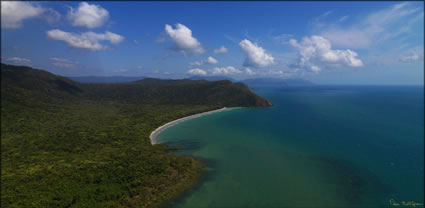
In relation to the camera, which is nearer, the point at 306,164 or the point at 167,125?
the point at 306,164

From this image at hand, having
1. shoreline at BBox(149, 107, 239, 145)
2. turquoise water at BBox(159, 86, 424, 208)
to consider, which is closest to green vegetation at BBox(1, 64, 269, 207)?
shoreline at BBox(149, 107, 239, 145)

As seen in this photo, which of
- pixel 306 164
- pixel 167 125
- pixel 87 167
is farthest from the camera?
pixel 167 125

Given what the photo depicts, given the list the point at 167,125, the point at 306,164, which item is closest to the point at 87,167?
the point at 167,125

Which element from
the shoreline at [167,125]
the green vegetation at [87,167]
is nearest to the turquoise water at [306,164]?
the shoreline at [167,125]

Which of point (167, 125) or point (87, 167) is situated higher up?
point (167, 125)

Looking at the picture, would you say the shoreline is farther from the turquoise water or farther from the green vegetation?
the turquoise water

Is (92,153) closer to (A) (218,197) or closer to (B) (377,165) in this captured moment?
(A) (218,197)

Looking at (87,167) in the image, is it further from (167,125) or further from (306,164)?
(306,164)

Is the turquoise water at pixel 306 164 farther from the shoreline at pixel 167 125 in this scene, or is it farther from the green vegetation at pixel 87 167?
the green vegetation at pixel 87 167

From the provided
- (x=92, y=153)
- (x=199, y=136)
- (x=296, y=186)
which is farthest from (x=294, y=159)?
(x=92, y=153)
